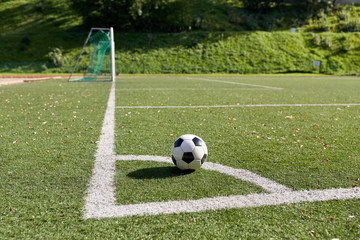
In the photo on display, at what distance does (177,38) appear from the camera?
36.5 meters

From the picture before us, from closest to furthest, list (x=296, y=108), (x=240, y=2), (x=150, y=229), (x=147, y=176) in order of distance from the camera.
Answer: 1. (x=150, y=229)
2. (x=147, y=176)
3. (x=296, y=108)
4. (x=240, y=2)

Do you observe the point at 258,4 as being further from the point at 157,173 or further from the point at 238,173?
the point at 157,173

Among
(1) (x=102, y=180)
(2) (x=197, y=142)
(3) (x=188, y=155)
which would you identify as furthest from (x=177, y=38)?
(1) (x=102, y=180)

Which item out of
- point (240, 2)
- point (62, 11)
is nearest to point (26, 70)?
point (62, 11)

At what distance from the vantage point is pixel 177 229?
1848 millimetres

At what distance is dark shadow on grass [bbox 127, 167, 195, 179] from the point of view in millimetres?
2726

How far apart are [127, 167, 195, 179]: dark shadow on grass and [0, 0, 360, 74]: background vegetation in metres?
29.3

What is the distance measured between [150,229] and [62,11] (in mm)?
49520

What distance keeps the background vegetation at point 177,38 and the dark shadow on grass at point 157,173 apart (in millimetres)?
29261

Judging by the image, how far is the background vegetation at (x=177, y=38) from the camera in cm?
3269

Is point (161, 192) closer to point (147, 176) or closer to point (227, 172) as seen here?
point (147, 176)

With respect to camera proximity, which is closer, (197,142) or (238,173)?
(238,173)

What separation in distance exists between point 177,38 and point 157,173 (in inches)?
1393

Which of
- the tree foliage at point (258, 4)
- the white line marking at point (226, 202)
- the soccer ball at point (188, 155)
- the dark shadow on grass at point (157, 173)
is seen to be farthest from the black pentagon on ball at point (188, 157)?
the tree foliage at point (258, 4)
